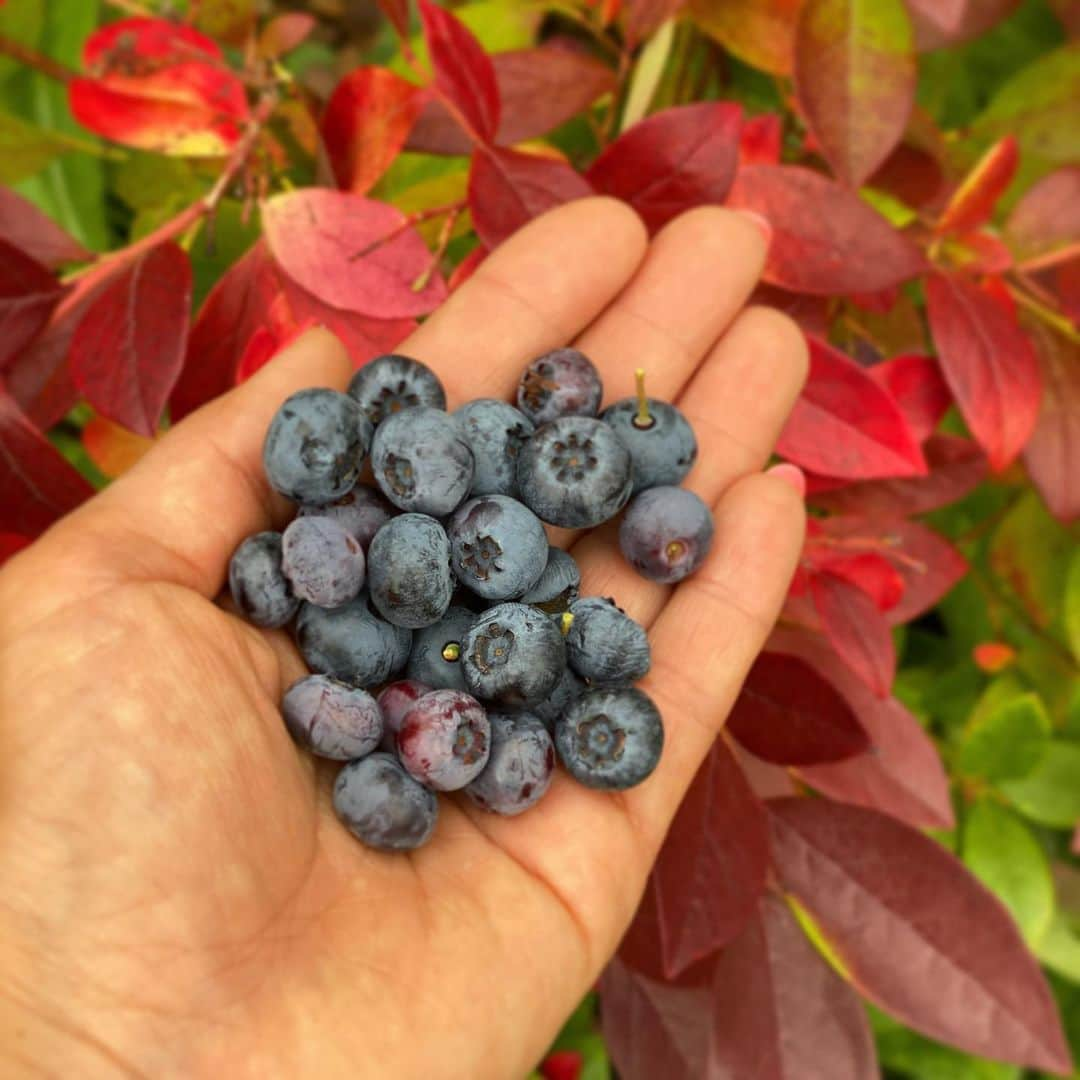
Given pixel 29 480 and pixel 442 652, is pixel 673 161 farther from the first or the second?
pixel 29 480

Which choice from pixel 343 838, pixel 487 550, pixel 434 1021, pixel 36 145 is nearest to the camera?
pixel 434 1021

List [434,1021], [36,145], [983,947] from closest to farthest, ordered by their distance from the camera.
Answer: [434,1021] < [983,947] < [36,145]

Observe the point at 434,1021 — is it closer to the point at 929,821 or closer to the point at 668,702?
the point at 668,702

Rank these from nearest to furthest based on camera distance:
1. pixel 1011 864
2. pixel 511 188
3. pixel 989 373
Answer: pixel 511 188 < pixel 989 373 < pixel 1011 864

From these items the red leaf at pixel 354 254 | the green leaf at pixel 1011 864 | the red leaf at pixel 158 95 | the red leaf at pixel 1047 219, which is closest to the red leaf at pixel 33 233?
the red leaf at pixel 158 95

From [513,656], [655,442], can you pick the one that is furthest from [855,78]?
[513,656]

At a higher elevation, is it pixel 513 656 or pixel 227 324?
pixel 227 324

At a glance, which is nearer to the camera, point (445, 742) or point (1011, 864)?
point (445, 742)

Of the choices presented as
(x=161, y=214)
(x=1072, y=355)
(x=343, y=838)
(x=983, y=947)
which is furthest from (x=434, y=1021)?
(x=161, y=214)
